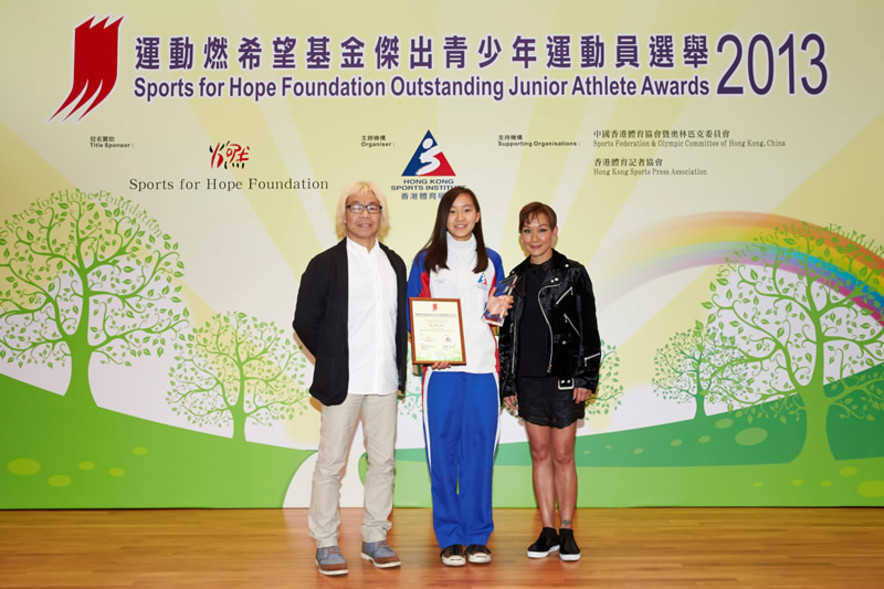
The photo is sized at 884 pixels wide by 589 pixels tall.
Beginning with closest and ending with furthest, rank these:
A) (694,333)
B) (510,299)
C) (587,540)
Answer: (510,299) → (587,540) → (694,333)

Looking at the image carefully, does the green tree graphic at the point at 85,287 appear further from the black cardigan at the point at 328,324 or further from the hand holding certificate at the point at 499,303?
the hand holding certificate at the point at 499,303

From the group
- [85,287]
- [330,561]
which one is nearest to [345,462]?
[330,561]

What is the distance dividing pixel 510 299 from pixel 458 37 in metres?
1.93

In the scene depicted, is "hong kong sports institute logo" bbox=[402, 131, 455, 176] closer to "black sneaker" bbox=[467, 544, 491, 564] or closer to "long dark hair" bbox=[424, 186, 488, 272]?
"long dark hair" bbox=[424, 186, 488, 272]

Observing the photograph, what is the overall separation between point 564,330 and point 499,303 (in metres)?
0.34

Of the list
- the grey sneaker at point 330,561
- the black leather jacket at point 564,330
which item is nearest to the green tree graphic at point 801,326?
the black leather jacket at point 564,330

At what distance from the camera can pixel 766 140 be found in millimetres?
4539

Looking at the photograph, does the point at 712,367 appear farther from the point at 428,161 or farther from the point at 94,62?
the point at 94,62

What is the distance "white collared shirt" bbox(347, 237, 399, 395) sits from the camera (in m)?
3.38

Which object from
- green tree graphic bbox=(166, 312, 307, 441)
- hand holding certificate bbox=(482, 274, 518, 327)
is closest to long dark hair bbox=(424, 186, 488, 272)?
hand holding certificate bbox=(482, 274, 518, 327)

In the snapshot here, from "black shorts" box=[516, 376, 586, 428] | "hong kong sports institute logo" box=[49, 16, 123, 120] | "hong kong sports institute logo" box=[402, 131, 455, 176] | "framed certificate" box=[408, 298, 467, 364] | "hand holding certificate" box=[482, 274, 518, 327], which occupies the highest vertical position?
"hong kong sports institute logo" box=[49, 16, 123, 120]

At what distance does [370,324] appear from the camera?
11.2 ft

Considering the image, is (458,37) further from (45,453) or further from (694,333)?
(45,453)

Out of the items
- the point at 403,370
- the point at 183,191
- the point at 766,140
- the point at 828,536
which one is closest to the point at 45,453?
the point at 183,191
